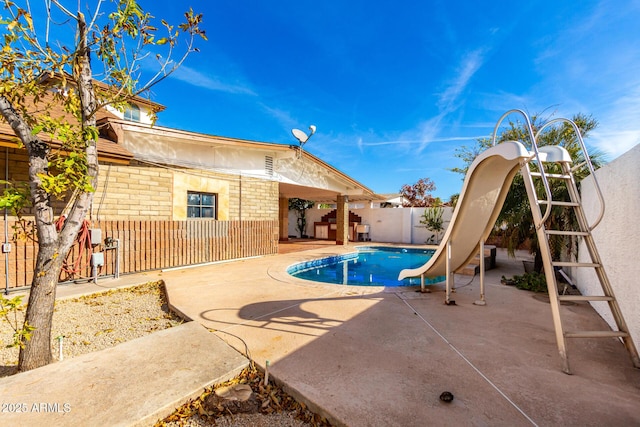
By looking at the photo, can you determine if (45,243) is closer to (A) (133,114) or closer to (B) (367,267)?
(B) (367,267)

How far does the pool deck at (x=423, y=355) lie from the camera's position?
2.20m

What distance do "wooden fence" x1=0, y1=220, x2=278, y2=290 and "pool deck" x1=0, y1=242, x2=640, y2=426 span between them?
3150 mm

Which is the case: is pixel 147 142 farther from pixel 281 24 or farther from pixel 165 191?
pixel 281 24

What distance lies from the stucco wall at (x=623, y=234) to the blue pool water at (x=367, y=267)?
5303 mm

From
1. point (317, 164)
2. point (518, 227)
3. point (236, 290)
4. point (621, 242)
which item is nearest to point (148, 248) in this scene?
point (236, 290)

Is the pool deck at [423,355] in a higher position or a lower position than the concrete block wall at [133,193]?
lower

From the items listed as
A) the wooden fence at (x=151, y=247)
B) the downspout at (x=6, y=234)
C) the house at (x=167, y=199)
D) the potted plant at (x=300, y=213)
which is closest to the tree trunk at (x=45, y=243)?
the house at (x=167, y=199)

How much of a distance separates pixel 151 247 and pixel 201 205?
222cm

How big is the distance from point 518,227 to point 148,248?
37.2 ft

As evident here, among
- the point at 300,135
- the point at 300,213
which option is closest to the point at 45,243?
the point at 300,135

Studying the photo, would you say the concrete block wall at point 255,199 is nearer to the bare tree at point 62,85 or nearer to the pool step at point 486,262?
the bare tree at point 62,85

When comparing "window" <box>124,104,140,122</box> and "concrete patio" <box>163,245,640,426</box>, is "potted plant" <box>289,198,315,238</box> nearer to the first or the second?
"window" <box>124,104,140,122</box>

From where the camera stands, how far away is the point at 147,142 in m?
8.45

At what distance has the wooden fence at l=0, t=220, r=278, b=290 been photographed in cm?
616
